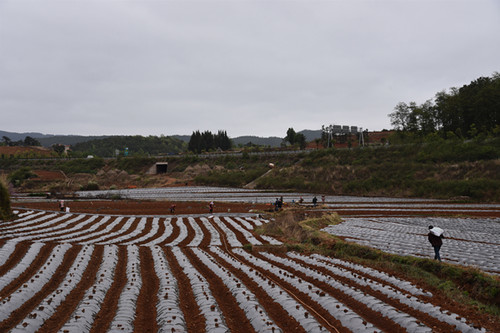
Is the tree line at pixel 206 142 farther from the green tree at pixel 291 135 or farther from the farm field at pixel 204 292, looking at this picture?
the farm field at pixel 204 292

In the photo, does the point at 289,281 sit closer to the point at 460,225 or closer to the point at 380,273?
the point at 380,273

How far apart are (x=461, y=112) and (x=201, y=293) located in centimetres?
9071

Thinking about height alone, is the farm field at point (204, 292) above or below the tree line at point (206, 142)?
below

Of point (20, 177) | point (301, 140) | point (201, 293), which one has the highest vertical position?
point (301, 140)

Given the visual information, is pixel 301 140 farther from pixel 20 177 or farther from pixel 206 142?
pixel 20 177

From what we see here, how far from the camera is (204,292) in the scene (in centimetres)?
1392

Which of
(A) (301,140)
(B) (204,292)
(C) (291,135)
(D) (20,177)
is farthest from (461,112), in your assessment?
(D) (20,177)

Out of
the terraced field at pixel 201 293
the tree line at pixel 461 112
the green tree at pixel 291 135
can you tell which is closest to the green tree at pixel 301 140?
the green tree at pixel 291 135

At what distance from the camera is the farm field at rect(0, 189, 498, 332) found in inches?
421

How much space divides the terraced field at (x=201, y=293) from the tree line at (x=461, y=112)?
70.7 m

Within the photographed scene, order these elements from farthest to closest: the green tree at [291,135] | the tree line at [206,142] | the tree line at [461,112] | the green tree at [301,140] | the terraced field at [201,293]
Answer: the tree line at [206,142] < the green tree at [291,135] < the green tree at [301,140] < the tree line at [461,112] < the terraced field at [201,293]

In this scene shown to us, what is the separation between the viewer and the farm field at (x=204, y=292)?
35.1 feet

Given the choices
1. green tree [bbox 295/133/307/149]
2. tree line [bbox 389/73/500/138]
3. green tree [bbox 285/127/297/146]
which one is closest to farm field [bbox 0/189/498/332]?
tree line [bbox 389/73/500/138]

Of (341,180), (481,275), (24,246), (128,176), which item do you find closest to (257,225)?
(24,246)
